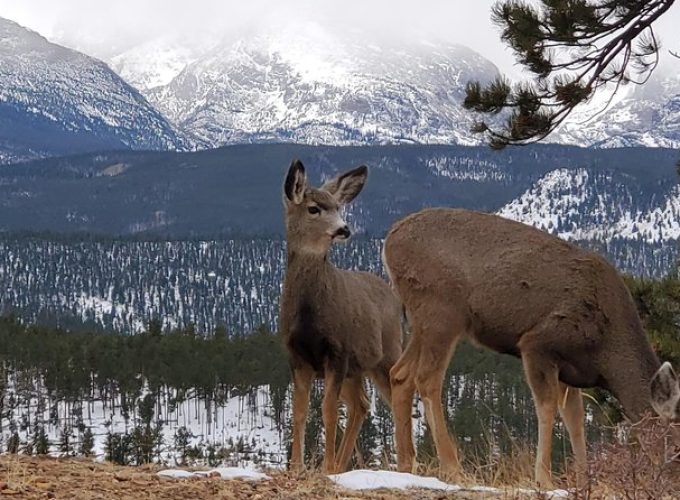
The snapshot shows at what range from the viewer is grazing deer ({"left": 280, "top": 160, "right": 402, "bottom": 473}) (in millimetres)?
9375

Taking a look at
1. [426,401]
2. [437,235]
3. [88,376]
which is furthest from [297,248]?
[88,376]

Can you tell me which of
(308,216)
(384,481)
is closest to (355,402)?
→ (308,216)

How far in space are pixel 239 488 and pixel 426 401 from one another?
2652 mm

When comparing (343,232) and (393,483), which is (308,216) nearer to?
(343,232)

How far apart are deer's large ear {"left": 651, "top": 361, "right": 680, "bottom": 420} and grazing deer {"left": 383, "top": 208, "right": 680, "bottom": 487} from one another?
352 mm

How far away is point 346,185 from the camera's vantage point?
10.5m

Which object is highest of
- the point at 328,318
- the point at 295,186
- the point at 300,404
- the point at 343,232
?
the point at 295,186

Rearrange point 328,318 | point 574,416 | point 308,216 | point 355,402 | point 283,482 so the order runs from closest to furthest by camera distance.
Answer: point 283,482, point 574,416, point 328,318, point 308,216, point 355,402

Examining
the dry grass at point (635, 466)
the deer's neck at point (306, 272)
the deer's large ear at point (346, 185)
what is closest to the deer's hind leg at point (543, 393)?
the deer's neck at point (306, 272)

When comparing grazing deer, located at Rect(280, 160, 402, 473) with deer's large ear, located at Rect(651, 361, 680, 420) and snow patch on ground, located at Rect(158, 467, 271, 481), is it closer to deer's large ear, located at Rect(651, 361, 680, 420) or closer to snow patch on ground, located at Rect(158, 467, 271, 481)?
snow patch on ground, located at Rect(158, 467, 271, 481)

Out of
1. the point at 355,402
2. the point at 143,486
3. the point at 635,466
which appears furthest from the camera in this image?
the point at 355,402

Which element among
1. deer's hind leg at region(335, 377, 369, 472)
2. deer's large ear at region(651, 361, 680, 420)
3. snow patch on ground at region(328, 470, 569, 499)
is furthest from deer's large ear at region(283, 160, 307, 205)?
deer's large ear at region(651, 361, 680, 420)

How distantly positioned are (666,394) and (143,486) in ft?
11.8

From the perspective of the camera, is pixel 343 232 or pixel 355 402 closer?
pixel 343 232
